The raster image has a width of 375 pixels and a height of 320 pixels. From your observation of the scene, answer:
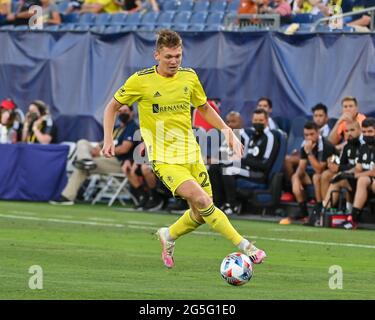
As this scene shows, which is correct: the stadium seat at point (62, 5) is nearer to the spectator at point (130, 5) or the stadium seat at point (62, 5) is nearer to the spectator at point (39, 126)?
the spectator at point (130, 5)

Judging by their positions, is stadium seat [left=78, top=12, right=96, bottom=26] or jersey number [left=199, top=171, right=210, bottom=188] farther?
stadium seat [left=78, top=12, right=96, bottom=26]

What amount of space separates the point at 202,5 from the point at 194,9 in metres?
0.25

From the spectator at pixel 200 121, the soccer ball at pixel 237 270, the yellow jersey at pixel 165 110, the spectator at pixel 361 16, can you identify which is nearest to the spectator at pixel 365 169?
the spectator at pixel 361 16

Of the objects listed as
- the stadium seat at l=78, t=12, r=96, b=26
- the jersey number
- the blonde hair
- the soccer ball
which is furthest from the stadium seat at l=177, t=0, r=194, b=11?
the soccer ball

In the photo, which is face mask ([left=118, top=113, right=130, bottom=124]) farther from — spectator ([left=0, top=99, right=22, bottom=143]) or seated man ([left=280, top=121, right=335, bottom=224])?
seated man ([left=280, top=121, right=335, bottom=224])

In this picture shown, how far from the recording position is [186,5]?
26.4 metres

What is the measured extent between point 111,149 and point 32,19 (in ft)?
52.7

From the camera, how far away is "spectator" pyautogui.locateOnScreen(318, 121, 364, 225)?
1883cm

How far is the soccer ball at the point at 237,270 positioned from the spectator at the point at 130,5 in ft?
54.7

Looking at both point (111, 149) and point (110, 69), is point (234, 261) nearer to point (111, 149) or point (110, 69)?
point (111, 149)

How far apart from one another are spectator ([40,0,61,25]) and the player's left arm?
15.2 metres

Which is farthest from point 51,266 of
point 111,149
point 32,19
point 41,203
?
point 32,19

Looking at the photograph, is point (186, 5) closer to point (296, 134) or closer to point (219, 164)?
point (296, 134)

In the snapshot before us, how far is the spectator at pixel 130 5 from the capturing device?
27.3 meters
